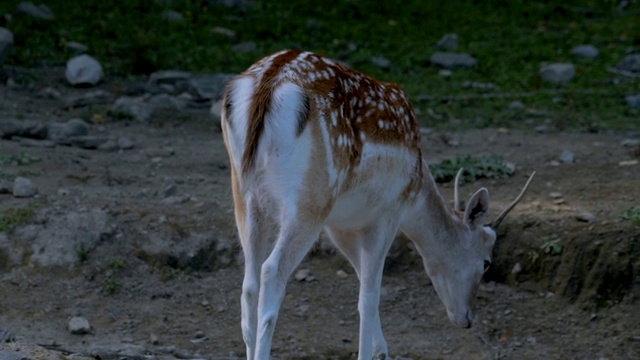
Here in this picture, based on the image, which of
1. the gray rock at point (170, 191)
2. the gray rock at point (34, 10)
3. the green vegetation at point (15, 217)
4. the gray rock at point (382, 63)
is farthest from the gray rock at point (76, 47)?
the green vegetation at point (15, 217)

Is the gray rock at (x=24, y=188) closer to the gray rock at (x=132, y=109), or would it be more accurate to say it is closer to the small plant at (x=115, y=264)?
the small plant at (x=115, y=264)

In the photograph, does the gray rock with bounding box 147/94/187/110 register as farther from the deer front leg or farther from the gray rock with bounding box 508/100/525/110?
the deer front leg

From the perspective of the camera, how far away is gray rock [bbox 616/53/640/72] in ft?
42.2

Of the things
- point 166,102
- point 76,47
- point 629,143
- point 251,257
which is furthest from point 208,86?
point 251,257

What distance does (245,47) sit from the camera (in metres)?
12.7

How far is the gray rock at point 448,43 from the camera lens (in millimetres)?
13352

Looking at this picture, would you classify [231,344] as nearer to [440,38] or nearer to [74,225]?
[74,225]

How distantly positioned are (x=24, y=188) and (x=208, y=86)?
3.67 metres

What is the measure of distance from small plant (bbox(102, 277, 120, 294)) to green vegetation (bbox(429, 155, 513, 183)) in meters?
2.52

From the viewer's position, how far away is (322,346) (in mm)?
7148

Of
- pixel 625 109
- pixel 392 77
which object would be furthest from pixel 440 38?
pixel 625 109

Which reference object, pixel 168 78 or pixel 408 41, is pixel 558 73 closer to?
pixel 408 41

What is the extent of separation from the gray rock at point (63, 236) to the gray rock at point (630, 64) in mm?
7003

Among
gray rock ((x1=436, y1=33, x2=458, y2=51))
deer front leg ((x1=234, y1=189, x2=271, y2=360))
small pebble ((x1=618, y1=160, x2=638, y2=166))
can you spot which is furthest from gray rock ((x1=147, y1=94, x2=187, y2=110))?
deer front leg ((x1=234, y1=189, x2=271, y2=360))
